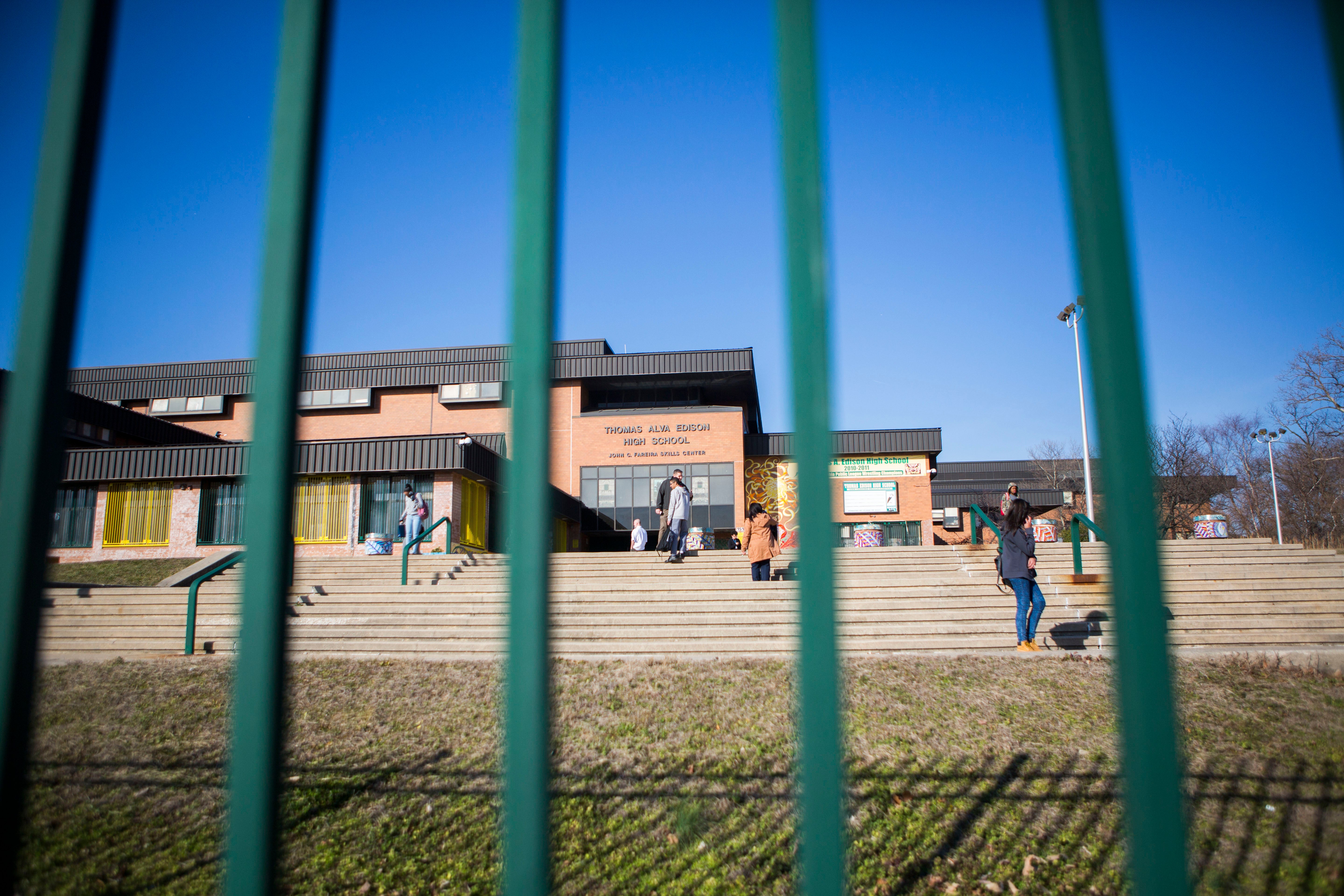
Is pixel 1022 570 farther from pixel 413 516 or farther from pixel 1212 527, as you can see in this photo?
pixel 1212 527

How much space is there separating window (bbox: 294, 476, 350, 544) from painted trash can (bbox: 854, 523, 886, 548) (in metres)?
21.4

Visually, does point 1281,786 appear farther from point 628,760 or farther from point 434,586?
point 434,586

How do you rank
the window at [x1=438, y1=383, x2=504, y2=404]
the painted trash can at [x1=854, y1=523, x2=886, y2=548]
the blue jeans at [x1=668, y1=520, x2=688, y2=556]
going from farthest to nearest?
the window at [x1=438, y1=383, x2=504, y2=404], the painted trash can at [x1=854, y1=523, x2=886, y2=548], the blue jeans at [x1=668, y1=520, x2=688, y2=556]

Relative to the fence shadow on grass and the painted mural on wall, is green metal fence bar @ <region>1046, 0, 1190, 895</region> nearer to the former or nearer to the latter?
the fence shadow on grass

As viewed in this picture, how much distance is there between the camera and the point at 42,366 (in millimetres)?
1044

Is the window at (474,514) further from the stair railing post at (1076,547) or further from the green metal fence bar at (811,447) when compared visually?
the green metal fence bar at (811,447)

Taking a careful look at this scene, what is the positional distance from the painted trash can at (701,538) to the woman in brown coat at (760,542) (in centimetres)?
2136

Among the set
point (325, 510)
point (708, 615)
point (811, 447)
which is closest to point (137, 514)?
point (325, 510)

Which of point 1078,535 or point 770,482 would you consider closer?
point 1078,535

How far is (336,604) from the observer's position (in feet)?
40.9

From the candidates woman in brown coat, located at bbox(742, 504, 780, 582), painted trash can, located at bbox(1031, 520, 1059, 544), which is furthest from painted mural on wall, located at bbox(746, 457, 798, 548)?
woman in brown coat, located at bbox(742, 504, 780, 582)

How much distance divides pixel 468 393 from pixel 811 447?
128 ft

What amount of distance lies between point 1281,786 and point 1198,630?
620 centimetres

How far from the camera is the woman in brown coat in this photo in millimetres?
13250
